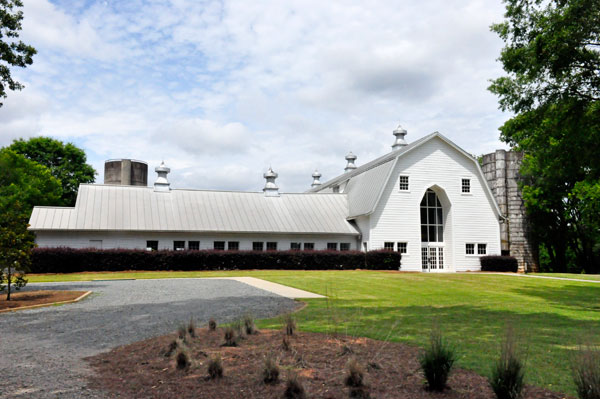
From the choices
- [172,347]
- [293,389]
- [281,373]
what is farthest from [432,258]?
[293,389]

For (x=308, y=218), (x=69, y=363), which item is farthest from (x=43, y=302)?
(x=308, y=218)

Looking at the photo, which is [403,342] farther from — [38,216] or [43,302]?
[38,216]

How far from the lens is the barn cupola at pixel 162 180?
34031 mm

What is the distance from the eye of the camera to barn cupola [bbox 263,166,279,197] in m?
36.5

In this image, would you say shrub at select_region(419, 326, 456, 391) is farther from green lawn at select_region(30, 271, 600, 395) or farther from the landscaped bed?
the landscaped bed

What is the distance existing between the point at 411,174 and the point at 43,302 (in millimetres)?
24982

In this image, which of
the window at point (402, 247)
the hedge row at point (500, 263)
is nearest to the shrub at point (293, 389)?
the window at point (402, 247)

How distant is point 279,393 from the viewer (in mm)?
5070

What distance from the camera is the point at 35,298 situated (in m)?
14.3

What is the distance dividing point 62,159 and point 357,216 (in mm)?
39073

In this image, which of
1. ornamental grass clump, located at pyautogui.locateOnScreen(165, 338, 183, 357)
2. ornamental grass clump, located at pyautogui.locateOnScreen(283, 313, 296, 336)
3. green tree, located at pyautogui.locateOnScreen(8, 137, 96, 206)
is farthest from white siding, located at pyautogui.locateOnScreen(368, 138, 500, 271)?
green tree, located at pyautogui.locateOnScreen(8, 137, 96, 206)

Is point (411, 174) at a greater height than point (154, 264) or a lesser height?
greater

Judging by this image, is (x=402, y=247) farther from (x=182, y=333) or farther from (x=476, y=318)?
(x=182, y=333)

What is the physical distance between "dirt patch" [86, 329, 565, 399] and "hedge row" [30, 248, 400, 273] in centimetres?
2096
